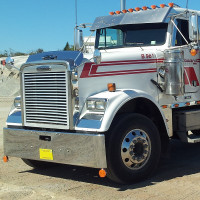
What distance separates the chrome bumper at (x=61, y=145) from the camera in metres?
5.68

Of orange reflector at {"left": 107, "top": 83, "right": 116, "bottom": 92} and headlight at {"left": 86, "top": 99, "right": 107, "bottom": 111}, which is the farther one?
orange reflector at {"left": 107, "top": 83, "right": 116, "bottom": 92}

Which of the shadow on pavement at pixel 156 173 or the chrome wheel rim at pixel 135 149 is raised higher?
the chrome wheel rim at pixel 135 149

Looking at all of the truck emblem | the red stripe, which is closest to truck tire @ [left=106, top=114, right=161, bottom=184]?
the red stripe

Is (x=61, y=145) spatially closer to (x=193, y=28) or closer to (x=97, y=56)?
(x=97, y=56)

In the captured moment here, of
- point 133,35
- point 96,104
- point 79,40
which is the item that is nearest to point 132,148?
point 96,104

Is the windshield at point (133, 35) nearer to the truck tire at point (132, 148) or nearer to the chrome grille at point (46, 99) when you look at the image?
the truck tire at point (132, 148)

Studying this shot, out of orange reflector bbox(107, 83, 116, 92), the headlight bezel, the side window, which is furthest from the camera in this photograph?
the side window

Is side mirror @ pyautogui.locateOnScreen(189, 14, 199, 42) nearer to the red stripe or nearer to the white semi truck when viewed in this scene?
the white semi truck

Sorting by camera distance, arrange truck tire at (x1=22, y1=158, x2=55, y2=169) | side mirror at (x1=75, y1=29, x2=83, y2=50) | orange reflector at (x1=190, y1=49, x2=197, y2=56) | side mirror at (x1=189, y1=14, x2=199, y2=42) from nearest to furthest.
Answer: side mirror at (x1=189, y1=14, x2=199, y2=42) → orange reflector at (x1=190, y1=49, x2=197, y2=56) → truck tire at (x1=22, y1=158, x2=55, y2=169) → side mirror at (x1=75, y1=29, x2=83, y2=50)

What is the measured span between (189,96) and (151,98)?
3.98 ft

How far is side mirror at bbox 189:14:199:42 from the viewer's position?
6637 millimetres

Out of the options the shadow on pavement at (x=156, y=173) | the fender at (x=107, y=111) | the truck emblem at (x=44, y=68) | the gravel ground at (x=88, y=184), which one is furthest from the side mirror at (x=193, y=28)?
the truck emblem at (x=44, y=68)

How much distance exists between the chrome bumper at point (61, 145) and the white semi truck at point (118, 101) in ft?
0.04

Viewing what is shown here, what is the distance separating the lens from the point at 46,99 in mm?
6137
